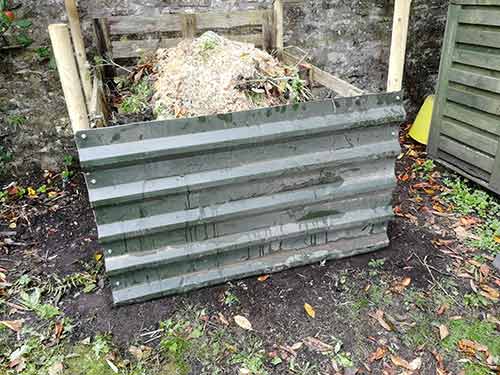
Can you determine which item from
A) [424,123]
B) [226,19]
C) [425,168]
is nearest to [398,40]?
[226,19]

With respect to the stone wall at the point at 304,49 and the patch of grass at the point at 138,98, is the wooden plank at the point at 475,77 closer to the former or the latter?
the stone wall at the point at 304,49

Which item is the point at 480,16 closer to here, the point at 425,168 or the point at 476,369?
the point at 425,168

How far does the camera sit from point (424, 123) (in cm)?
423

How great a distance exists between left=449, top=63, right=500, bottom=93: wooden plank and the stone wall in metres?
0.97

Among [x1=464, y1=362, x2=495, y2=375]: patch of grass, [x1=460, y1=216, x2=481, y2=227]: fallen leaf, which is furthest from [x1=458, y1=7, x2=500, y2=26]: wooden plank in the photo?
[x1=464, y1=362, x2=495, y2=375]: patch of grass

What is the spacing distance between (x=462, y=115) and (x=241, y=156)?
2329mm

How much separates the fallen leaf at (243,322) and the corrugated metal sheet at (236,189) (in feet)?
0.91

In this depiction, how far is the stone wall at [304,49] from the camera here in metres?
3.35

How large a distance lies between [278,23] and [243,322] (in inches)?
Result: 86.3

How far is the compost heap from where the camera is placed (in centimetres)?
242

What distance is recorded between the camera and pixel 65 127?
3.63 metres

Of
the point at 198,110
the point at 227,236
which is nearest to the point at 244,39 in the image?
the point at 198,110

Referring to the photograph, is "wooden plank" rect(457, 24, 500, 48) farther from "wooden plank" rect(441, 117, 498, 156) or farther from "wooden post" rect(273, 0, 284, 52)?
"wooden post" rect(273, 0, 284, 52)

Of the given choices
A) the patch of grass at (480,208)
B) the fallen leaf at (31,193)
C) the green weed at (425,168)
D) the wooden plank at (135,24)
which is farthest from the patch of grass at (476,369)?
the fallen leaf at (31,193)
